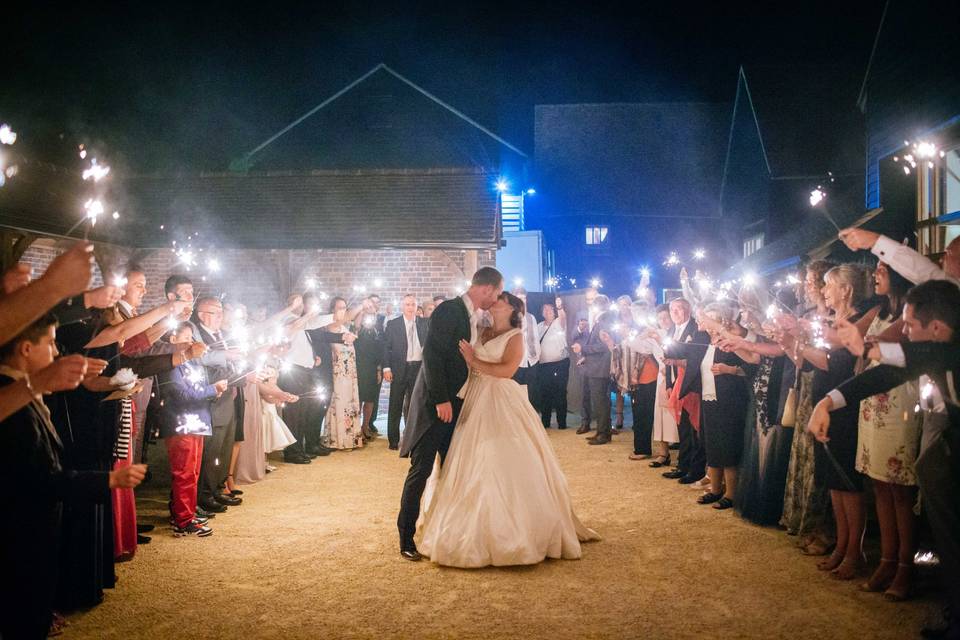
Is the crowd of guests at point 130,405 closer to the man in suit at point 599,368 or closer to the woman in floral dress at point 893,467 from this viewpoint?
the man in suit at point 599,368

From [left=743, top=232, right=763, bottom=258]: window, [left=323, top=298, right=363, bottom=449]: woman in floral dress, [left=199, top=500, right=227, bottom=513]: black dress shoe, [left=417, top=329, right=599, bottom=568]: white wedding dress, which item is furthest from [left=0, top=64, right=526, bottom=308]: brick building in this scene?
[left=417, top=329, right=599, bottom=568]: white wedding dress

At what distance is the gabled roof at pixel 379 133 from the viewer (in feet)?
61.6

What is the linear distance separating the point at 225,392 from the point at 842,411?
5.86 meters

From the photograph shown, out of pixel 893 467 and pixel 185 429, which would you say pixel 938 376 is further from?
pixel 185 429

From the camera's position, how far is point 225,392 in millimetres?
6895

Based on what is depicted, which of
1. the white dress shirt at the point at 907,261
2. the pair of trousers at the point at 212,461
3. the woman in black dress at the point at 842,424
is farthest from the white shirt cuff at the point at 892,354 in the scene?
the pair of trousers at the point at 212,461

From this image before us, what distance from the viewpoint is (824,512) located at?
5.34 metres

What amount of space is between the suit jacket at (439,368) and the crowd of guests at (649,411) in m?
1.86

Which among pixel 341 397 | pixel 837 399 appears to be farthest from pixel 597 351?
pixel 837 399

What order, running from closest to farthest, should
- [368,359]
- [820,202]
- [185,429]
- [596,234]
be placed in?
[185,429] → [368,359] → [820,202] → [596,234]

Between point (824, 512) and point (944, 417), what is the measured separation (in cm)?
180

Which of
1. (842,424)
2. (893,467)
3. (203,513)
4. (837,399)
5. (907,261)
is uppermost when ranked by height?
(907,261)

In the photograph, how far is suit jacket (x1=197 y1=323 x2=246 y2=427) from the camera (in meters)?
6.66

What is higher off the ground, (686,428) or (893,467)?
(893,467)
